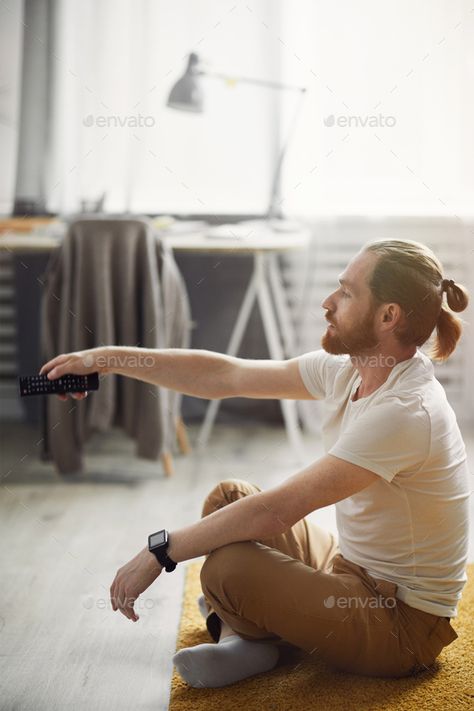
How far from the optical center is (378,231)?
3.39 m

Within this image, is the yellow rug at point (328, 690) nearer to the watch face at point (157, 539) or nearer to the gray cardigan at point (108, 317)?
the watch face at point (157, 539)

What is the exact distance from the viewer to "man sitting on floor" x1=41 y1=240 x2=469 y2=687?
1.41 meters

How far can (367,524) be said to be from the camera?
1536 millimetres

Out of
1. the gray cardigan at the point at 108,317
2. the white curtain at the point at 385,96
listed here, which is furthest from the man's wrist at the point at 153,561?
the white curtain at the point at 385,96

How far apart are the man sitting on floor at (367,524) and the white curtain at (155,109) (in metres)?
1.94

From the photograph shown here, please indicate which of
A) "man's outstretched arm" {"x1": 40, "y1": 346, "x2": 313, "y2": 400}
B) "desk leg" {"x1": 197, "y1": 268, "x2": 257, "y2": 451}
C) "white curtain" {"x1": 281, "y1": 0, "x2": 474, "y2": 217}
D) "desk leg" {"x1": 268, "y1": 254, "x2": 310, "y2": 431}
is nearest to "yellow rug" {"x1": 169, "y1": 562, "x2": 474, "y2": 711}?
"man's outstretched arm" {"x1": 40, "y1": 346, "x2": 313, "y2": 400}

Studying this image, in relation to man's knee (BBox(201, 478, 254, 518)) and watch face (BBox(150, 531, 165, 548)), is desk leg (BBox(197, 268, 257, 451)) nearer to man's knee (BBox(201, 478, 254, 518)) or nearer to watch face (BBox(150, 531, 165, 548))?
man's knee (BBox(201, 478, 254, 518))

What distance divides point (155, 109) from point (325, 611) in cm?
240

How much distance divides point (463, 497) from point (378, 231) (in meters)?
2.02

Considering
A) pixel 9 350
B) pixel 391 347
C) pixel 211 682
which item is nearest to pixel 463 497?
pixel 391 347

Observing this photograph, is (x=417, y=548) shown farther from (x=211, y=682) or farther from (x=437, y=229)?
(x=437, y=229)

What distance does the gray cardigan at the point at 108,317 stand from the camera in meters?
2.70

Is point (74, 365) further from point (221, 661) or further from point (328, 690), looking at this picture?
point (328, 690)

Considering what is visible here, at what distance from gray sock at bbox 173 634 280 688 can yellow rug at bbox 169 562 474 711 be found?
2cm
